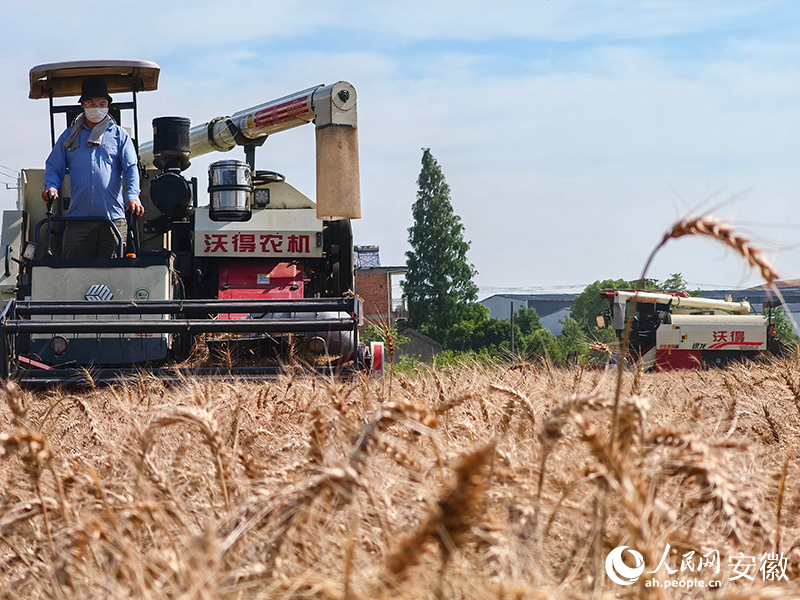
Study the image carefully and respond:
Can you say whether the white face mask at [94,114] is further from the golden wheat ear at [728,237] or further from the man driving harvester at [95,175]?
the golden wheat ear at [728,237]

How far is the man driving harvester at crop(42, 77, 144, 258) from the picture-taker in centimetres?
788

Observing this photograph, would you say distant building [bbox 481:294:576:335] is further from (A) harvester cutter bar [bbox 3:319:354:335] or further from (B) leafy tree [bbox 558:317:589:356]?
(A) harvester cutter bar [bbox 3:319:354:335]

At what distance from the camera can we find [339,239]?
9.21 metres

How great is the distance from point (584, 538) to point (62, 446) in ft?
7.67

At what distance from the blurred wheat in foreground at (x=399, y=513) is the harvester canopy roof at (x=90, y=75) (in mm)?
6244

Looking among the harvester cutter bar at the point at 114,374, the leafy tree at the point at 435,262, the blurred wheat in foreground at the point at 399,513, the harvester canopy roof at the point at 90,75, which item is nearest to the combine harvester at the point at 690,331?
the harvester canopy roof at the point at 90,75

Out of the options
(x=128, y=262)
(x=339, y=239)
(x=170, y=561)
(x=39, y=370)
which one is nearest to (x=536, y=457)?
(x=170, y=561)

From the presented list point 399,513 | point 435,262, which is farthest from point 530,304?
point 399,513

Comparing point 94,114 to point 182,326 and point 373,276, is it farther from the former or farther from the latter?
point 373,276

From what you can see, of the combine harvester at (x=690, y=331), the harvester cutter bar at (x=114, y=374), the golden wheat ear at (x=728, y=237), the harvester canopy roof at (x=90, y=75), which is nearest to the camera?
the golden wheat ear at (x=728, y=237)

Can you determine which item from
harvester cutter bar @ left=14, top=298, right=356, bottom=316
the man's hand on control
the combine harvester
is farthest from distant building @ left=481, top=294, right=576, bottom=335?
harvester cutter bar @ left=14, top=298, right=356, bottom=316

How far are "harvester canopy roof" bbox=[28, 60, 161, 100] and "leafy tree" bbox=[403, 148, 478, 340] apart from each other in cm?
4979

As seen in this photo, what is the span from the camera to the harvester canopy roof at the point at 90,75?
8.53 metres

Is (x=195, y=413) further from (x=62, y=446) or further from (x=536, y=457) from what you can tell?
(x=62, y=446)
